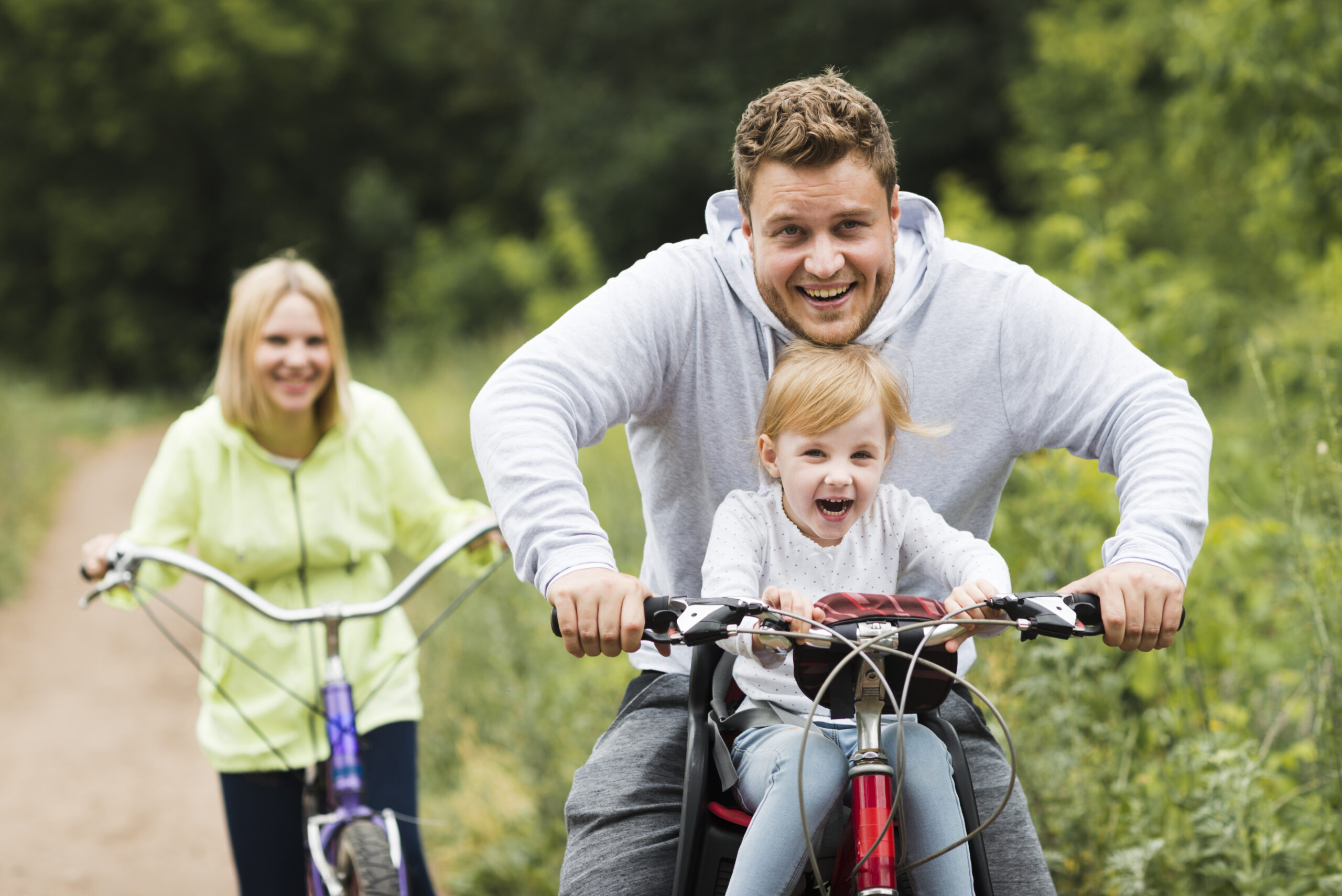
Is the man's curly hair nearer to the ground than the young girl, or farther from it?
farther from it

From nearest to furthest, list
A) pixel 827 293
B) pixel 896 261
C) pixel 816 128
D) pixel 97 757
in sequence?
pixel 816 128 < pixel 827 293 < pixel 896 261 < pixel 97 757

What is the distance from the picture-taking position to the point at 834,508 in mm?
2289

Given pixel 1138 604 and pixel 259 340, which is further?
pixel 259 340

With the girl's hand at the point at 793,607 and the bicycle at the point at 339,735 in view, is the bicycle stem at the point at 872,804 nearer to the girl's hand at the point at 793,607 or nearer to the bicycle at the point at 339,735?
the girl's hand at the point at 793,607

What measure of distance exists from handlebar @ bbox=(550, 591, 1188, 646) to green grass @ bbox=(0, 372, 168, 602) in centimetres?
929

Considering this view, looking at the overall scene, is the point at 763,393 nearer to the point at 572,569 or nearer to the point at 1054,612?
the point at 572,569

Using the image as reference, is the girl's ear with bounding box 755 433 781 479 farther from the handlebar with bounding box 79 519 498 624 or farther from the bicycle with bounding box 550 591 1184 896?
the handlebar with bounding box 79 519 498 624

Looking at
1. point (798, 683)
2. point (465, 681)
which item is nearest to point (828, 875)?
point (798, 683)

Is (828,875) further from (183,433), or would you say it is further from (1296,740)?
(1296,740)

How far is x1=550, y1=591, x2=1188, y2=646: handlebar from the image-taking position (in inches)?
76.8

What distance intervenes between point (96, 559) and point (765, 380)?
1843mm

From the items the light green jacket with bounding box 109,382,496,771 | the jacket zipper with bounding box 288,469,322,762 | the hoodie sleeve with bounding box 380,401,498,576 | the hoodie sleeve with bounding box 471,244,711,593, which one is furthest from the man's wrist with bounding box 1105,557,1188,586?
the jacket zipper with bounding box 288,469,322,762

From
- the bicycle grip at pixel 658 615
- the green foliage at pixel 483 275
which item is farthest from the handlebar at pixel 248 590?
the green foliage at pixel 483 275

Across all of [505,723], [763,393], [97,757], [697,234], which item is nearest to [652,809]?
[763,393]
